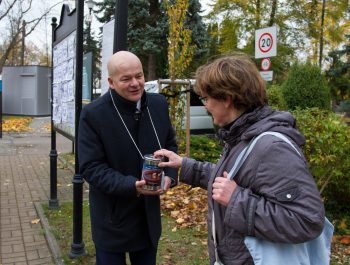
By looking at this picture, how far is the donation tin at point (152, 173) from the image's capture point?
7.31 feet

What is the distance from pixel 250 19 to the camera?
834 inches

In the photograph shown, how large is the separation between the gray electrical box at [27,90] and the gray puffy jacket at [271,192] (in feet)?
82.3

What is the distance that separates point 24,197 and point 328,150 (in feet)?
15.4

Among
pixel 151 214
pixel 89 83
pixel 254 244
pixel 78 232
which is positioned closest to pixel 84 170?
pixel 151 214

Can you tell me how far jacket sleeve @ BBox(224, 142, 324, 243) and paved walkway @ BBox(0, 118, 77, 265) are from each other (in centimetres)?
316

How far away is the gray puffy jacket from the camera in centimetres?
152

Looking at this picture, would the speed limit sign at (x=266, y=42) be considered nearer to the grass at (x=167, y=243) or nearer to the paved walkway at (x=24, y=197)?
the grass at (x=167, y=243)

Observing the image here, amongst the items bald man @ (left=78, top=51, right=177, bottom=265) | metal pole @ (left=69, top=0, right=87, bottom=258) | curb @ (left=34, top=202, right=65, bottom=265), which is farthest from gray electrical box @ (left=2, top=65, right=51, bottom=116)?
bald man @ (left=78, top=51, right=177, bottom=265)

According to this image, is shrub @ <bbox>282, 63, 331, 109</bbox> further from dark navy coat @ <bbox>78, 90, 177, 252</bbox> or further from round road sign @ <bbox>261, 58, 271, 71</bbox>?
dark navy coat @ <bbox>78, 90, 177, 252</bbox>

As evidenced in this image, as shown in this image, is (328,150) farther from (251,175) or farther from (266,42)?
(266,42)

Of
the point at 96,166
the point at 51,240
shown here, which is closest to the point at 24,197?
the point at 51,240

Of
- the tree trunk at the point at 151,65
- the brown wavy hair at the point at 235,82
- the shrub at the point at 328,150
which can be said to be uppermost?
the tree trunk at the point at 151,65

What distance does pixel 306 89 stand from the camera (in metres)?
9.67

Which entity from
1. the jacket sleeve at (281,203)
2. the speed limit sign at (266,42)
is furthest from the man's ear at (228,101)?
the speed limit sign at (266,42)
